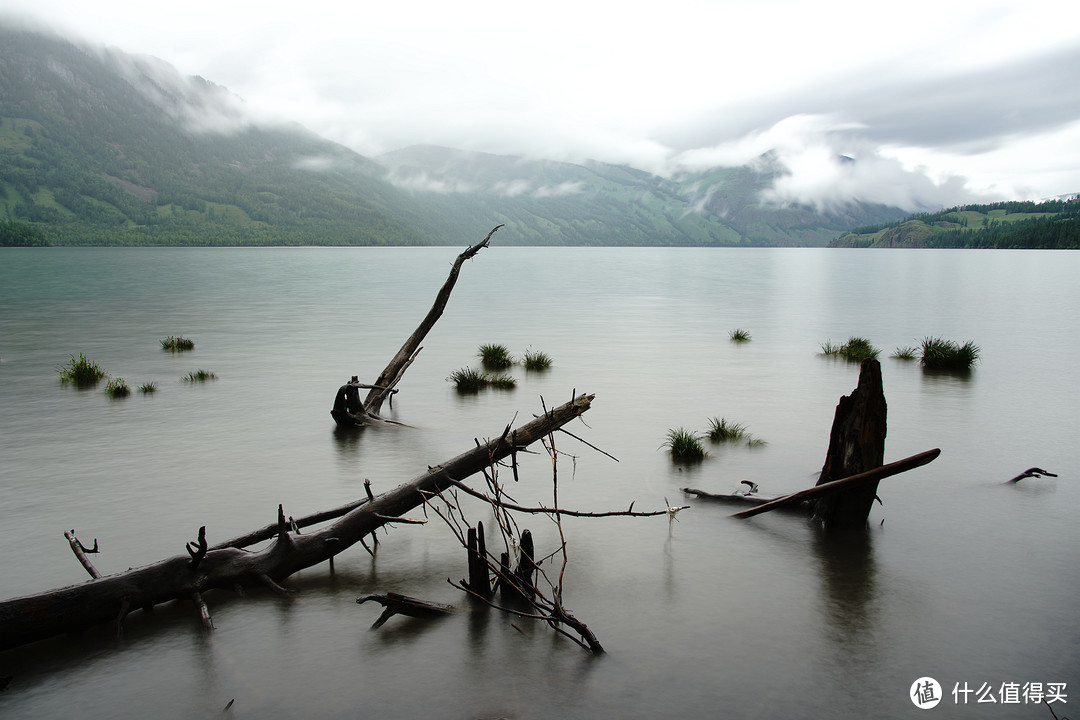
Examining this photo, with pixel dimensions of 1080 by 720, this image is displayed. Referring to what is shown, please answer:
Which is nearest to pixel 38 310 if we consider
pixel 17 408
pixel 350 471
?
pixel 17 408

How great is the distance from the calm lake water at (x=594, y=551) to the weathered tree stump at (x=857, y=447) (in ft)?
1.52

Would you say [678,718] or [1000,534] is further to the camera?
[1000,534]

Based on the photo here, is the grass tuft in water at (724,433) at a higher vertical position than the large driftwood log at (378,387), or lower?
lower

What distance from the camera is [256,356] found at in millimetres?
25188

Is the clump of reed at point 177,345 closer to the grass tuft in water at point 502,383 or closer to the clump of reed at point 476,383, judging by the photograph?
the clump of reed at point 476,383

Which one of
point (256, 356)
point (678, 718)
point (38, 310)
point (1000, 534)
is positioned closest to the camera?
point (678, 718)

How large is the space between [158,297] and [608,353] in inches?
1617

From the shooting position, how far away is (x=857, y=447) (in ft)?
29.2

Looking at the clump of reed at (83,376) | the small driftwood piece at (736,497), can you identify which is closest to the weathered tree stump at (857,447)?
the small driftwood piece at (736,497)

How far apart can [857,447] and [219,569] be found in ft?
24.0

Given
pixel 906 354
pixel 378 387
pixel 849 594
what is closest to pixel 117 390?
pixel 378 387

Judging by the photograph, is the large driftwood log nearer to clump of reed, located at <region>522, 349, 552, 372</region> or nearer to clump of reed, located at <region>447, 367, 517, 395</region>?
clump of reed, located at <region>447, 367, 517, 395</region>

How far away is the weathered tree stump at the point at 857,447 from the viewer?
8820 millimetres

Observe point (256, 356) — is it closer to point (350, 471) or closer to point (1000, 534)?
point (350, 471)
